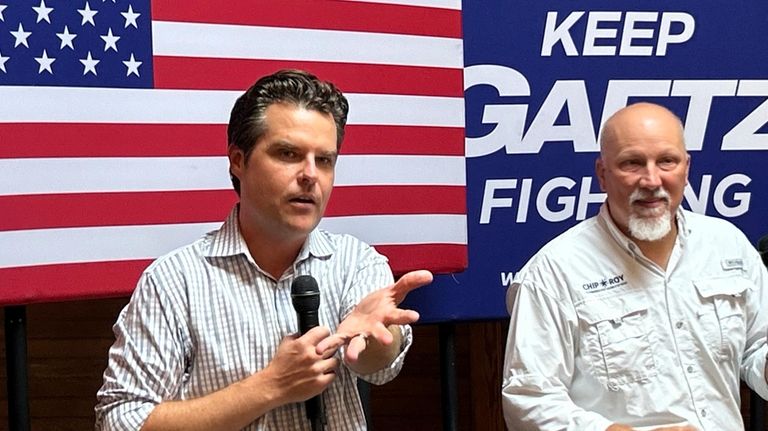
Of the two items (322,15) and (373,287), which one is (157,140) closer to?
(322,15)

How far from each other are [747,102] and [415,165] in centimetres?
103

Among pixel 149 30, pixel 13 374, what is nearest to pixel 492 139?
pixel 149 30

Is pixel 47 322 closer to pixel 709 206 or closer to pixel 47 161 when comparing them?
pixel 47 161

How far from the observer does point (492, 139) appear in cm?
262

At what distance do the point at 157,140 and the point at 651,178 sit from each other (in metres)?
1.14

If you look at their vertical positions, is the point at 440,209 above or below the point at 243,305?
above

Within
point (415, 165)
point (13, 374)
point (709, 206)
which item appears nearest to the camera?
point (13, 374)

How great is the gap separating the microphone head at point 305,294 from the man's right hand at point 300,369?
62 mm

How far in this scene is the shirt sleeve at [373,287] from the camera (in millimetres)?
1913

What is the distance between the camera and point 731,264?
2.26m

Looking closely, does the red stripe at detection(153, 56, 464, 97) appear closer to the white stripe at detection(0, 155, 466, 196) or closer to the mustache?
the white stripe at detection(0, 155, 466, 196)

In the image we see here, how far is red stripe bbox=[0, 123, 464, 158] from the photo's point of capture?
204 centimetres

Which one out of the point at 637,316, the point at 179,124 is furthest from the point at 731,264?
the point at 179,124

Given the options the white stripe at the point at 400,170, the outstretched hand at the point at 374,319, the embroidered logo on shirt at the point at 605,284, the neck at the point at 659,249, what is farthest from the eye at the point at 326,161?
the neck at the point at 659,249
